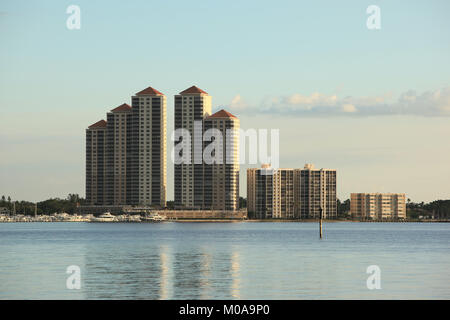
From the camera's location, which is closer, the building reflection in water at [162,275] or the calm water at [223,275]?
the building reflection in water at [162,275]

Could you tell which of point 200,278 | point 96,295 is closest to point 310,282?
point 200,278

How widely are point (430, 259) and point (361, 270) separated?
2454cm

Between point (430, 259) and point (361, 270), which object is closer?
point (361, 270)

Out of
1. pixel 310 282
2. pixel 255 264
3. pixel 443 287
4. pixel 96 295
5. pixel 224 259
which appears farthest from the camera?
pixel 224 259

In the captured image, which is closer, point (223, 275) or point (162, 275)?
point (223, 275)

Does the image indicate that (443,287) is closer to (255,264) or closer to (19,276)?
(255,264)

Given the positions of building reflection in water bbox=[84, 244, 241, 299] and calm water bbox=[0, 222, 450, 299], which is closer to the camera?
building reflection in water bbox=[84, 244, 241, 299]

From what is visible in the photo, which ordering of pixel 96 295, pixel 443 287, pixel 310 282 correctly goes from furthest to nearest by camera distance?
pixel 310 282 → pixel 443 287 → pixel 96 295
